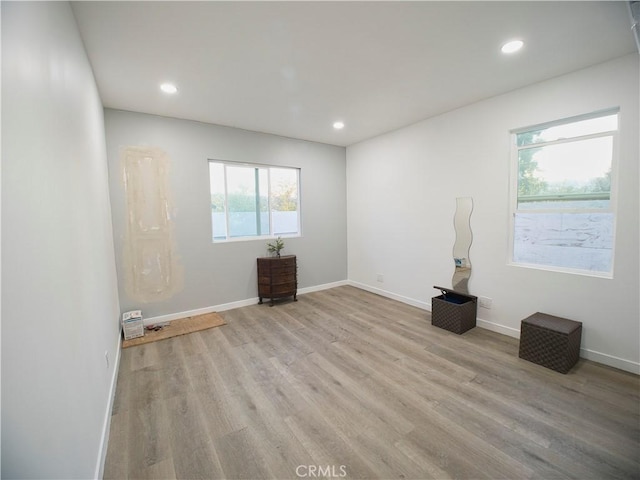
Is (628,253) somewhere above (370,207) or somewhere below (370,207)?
below

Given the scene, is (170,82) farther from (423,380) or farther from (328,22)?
(423,380)

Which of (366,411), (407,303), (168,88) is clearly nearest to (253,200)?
(168,88)

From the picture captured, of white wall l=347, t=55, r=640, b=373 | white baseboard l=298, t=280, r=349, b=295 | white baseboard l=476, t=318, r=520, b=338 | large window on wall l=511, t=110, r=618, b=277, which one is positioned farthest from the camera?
white baseboard l=298, t=280, r=349, b=295

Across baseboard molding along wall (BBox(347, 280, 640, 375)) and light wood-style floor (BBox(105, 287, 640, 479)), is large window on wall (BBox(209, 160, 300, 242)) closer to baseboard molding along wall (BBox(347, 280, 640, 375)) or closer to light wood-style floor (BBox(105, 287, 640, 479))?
light wood-style floor (BBox(105, 287, 640, 479))

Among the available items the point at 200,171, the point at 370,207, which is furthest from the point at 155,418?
the point at 370,207

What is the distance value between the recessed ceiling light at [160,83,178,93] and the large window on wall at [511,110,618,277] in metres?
3.68

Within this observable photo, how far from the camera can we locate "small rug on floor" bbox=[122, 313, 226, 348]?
315 cm

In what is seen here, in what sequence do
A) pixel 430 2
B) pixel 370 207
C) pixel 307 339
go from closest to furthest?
1. pixel 430 2
2. pixel 307 339
3. pixel 370 207

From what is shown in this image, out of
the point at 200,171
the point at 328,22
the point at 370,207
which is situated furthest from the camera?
the point at 370,207

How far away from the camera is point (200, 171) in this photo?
3.84m

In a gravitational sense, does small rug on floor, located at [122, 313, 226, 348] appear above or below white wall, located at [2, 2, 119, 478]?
below

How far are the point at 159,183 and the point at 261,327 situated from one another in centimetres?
230

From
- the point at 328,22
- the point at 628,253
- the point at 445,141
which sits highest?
the point at 328,22

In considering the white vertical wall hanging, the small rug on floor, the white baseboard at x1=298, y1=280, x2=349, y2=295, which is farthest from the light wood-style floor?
the white baseboard at x1=298, y1=280, x2=349, y2=295
